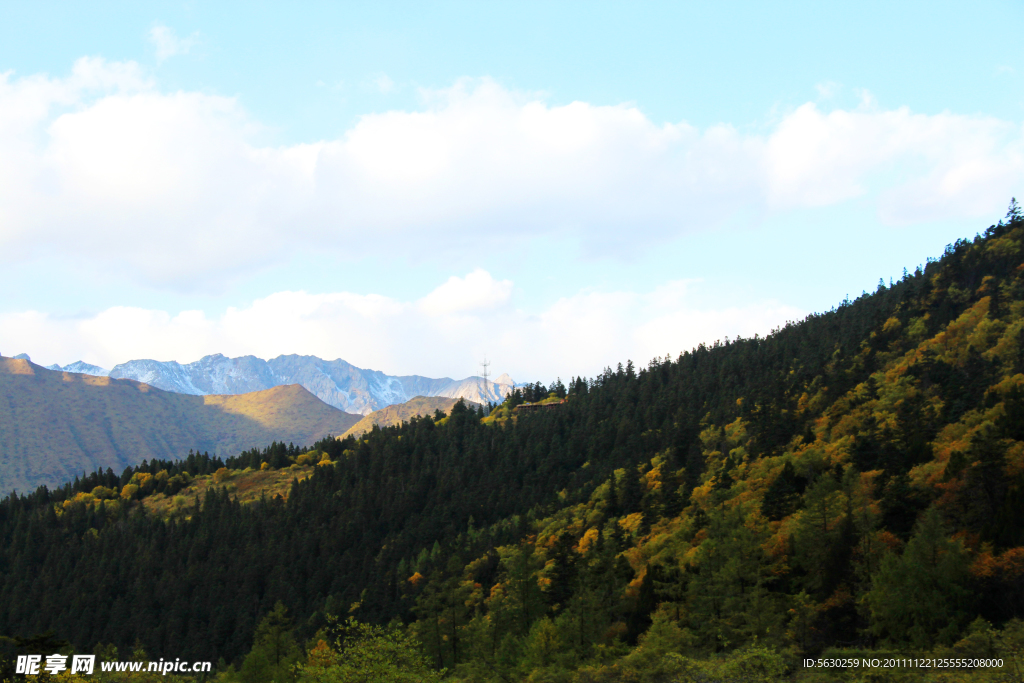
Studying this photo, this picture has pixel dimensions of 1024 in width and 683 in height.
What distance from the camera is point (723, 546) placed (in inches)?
2675

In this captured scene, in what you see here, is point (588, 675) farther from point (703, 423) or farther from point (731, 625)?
point (703, 423)

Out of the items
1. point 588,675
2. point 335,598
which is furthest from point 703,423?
point 588,675

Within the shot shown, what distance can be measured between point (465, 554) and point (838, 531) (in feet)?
296

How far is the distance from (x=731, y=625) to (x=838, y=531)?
14959 millimetres

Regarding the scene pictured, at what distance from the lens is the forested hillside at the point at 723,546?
58.0 metres

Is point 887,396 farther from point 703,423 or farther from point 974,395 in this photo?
point 703,423

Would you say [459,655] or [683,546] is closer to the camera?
[459,655]

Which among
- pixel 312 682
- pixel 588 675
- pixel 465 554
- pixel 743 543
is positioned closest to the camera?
pixel 588 675

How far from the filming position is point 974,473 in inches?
2726

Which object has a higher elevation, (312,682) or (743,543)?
(743,543)

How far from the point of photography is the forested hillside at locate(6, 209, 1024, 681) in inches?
2283

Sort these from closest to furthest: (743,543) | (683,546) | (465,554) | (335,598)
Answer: (743,543), (683,546), (465,554), (335,598)

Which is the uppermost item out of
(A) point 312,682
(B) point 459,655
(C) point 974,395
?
(C) point 974,395

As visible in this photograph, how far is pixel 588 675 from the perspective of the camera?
2124 inches
